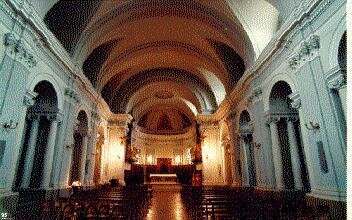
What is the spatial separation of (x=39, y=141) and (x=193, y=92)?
1291cm

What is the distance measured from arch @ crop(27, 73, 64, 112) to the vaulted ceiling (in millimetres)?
1741

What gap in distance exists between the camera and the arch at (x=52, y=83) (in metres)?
7.53

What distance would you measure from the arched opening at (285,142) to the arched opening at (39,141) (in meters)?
8.09

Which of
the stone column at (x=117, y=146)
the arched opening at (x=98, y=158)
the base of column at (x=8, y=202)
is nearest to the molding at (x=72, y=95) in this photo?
the base of column at (x=8, y=202)

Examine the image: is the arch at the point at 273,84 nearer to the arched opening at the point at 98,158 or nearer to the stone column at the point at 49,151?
the stone column at the point at 49,151

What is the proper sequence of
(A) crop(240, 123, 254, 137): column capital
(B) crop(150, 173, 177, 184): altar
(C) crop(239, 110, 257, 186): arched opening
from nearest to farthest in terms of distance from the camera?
1. (C) crop(239, 110, 257, 186): arched opening
2. (A) crop(240, 123, 254, 137): column capital
3. (B) crop(150, 173, 177, 184): altar

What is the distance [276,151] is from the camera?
29.3 ft

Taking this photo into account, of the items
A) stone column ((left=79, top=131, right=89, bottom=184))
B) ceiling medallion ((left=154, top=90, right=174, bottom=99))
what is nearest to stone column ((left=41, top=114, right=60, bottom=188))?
stone column ((left=79, top=131, right=89, bottom=184))

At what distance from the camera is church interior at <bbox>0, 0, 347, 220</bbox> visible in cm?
591

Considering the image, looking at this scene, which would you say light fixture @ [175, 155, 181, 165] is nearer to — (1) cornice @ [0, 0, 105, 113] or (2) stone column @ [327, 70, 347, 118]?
(1) cornice @ [0, 0, 105, 113]

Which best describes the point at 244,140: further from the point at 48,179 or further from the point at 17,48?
the point at 17,48

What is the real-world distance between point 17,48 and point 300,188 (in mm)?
9382

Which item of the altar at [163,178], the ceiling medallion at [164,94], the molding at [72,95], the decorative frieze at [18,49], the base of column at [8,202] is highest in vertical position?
the ceiling medallion at [164,94]

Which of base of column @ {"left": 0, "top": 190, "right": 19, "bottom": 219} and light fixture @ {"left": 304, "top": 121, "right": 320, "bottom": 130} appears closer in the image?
base of column @ {"left": 0, "top": 190, "right": 19, "bottom": 219}
